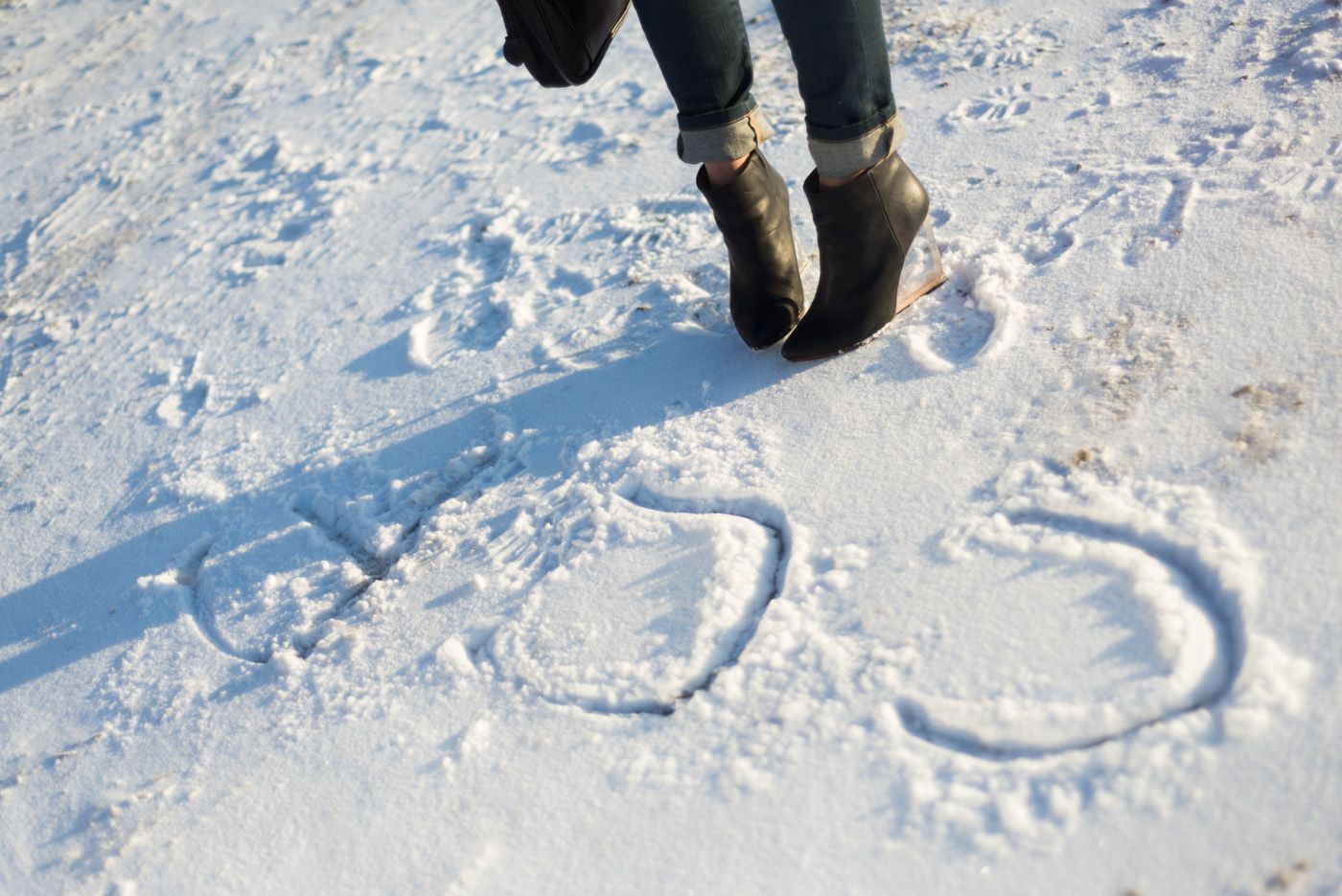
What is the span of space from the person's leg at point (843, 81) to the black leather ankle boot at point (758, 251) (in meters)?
0.15

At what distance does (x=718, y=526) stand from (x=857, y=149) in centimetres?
63

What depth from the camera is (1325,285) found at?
1.52m

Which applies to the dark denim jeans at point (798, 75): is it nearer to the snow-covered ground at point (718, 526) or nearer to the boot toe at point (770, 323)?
the boot toe at point (770, 323)

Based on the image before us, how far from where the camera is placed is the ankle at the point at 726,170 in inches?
66.2

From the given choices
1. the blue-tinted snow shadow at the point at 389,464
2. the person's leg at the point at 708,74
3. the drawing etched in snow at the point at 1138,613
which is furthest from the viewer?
the blue-tinted snow shadow at the point at 389,464

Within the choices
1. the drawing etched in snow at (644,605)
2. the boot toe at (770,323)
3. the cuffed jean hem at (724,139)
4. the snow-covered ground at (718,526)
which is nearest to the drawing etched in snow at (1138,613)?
the snow-covered ground at (718,526)

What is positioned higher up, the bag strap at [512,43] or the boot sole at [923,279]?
the bag strap at [512,43]

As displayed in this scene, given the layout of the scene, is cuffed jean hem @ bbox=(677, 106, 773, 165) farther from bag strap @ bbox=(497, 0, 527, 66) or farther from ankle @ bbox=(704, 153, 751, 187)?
bag strap @ bbox=(497, 0, 527, 66)

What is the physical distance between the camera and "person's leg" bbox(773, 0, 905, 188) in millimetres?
1406

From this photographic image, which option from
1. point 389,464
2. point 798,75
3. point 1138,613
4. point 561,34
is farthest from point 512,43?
point 1138,613

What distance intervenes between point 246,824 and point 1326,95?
230 centimetres

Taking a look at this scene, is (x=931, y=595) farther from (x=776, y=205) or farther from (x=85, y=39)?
(x=85, y=39)

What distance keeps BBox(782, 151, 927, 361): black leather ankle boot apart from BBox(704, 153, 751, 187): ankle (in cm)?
13

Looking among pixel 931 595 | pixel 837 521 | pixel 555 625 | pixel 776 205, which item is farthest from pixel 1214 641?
pixel 776 205
